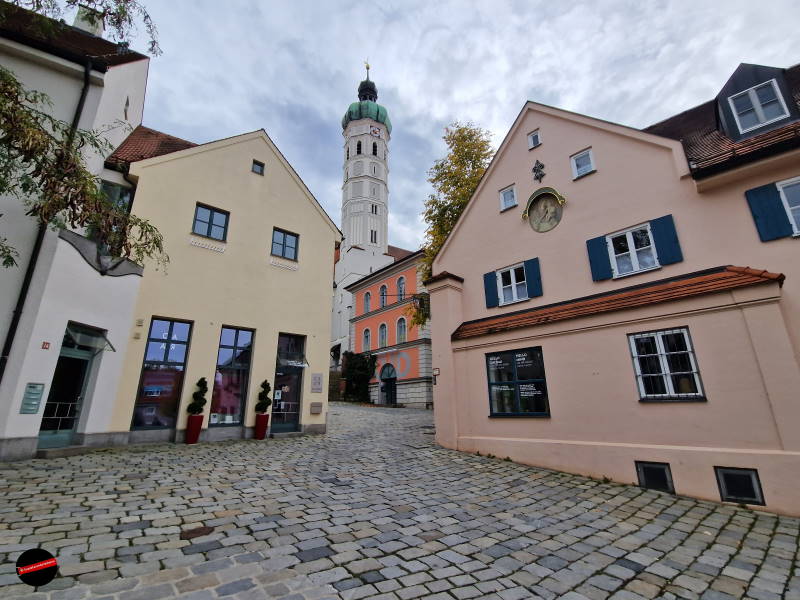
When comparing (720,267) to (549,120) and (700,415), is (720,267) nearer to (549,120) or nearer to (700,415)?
(700,415)

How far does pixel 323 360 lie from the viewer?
14234mm

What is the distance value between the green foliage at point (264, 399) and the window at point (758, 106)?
584 inches

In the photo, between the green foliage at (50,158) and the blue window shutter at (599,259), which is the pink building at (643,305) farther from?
the green foliage at (50,158)

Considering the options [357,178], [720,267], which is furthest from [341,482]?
[357,178]

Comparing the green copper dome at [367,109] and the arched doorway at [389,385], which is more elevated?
the green copper dome at [367,109]

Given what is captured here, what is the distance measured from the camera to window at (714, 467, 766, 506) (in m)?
6.52

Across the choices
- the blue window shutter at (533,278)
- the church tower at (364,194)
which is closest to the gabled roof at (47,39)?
the blue window shutter at (533,278)

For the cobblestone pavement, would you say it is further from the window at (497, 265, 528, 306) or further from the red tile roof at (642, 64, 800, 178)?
the red tile roof at (642, 64, 800, 178)

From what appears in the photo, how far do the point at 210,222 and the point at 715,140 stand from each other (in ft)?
48.9

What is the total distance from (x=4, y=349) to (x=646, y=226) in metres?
14.6

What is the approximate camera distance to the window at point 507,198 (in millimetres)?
12320

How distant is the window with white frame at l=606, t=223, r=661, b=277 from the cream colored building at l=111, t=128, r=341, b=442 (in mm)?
10000

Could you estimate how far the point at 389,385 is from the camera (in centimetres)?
3189

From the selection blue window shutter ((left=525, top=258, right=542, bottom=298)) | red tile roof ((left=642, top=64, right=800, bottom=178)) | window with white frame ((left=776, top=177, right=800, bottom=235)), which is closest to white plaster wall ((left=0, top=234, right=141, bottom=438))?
blue window shutter ((left=525, top=258, right=542, bottom=298))
